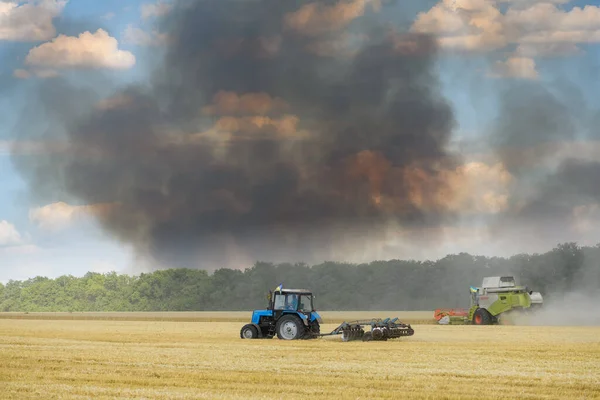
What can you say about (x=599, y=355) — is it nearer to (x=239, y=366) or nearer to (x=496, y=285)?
(x=239, y=366)

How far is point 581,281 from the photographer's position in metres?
75.4

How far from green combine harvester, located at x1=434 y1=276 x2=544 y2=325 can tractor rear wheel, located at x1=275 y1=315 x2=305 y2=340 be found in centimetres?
2070

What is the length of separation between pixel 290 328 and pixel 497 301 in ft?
70.5

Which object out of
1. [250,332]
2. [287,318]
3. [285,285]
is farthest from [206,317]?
[287,318]

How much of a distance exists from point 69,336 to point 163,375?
67.1ft

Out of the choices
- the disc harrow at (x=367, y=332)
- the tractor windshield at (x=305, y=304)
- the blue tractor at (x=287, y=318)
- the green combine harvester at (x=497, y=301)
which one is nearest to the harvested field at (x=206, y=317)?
the green combine harvester at (x=497, y=301)

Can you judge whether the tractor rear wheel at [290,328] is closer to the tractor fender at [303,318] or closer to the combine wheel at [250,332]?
the tractor fender at [303,318]

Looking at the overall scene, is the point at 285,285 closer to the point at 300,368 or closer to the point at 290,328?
the point at 290,328

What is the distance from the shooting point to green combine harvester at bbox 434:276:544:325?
5416 centimetres

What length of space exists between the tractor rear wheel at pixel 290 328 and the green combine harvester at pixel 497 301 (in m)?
20.7

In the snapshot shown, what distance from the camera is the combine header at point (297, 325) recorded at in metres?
38.1

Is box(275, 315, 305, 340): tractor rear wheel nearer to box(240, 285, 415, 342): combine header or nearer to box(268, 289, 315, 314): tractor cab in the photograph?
box(240, 285, 415, 342): combine header

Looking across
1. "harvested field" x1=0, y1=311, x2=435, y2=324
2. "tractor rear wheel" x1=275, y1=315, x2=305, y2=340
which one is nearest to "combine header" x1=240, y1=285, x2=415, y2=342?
"tractor rear wheel" x1=275, y1=315, x2=305, y2=340

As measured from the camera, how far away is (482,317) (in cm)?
5462
